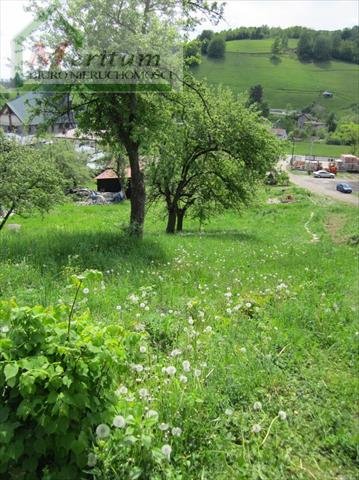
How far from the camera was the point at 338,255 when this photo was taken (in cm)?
1458

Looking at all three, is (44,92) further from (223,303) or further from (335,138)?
(335,138)

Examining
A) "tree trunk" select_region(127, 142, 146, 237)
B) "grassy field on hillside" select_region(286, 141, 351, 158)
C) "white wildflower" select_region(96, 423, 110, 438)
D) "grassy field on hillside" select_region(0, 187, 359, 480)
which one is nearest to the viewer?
"white wildflower" select_region(96, 423, 110, 438)

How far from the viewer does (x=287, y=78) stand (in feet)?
606

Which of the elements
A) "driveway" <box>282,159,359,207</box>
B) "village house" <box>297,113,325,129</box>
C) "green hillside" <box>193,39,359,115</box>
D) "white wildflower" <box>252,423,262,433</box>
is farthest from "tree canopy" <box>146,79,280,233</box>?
"green hillside" <box>193,39,359,115</box>

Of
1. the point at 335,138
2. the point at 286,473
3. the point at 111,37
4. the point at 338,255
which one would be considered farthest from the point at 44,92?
the point at 335,138

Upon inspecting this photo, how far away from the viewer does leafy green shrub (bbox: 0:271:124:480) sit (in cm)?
301

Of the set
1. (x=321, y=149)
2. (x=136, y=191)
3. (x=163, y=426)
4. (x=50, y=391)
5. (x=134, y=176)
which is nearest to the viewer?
(x=50, y=391)

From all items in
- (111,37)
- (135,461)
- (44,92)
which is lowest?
(135,461)

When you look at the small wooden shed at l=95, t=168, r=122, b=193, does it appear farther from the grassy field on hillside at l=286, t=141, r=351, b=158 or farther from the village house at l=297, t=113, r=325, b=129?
the village house at l=297, t=113, r=325, b=129

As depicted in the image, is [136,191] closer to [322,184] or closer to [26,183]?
[26,183]

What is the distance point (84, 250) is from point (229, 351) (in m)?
6.37

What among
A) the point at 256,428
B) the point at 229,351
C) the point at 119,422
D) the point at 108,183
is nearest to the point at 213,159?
the point at 229,351

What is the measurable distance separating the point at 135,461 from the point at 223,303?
4187mm

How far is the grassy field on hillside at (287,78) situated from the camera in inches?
6727
